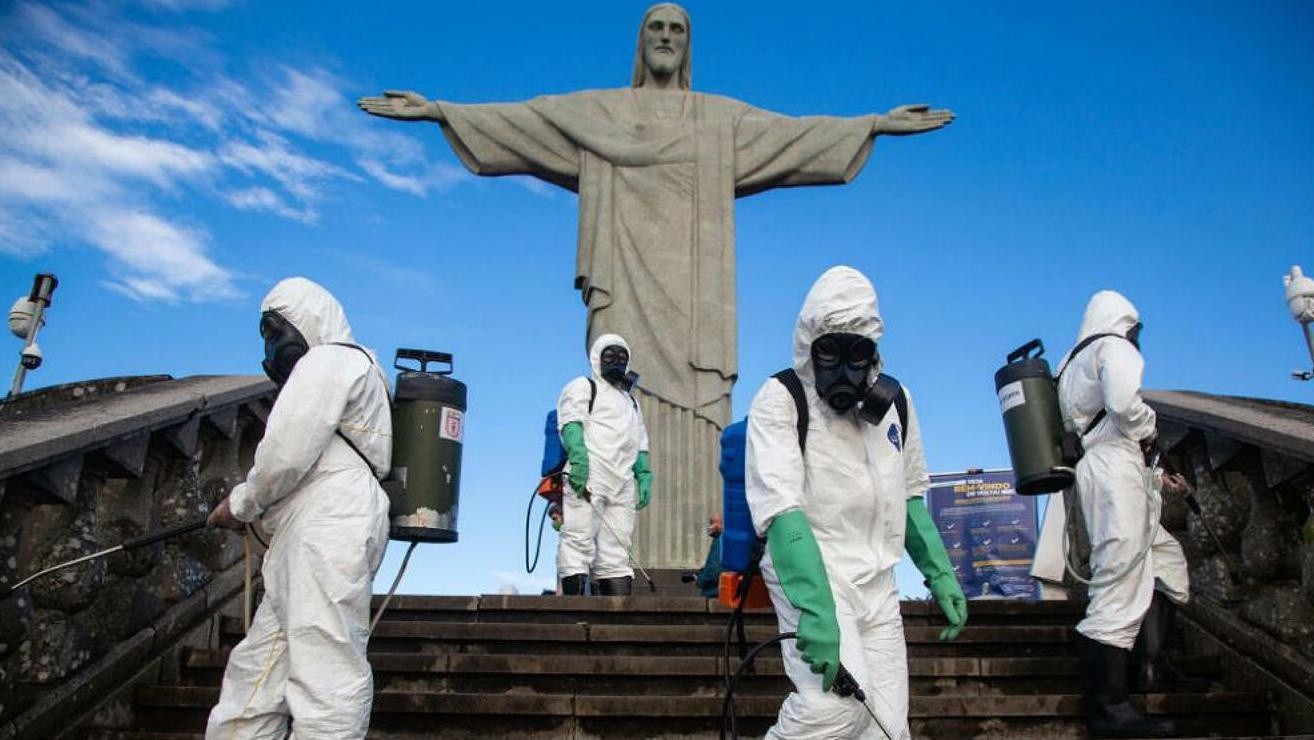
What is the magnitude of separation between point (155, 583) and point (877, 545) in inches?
146

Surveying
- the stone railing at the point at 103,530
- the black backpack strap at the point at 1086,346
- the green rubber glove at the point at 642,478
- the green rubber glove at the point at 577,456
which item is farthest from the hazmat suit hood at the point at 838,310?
the green rubber glove at the point at 642,478

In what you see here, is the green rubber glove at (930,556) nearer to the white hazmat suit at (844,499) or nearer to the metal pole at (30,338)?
the white hazmat suit at (844,499)

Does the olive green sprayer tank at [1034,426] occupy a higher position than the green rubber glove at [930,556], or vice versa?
the olive green sprayer tank at [1034,426]

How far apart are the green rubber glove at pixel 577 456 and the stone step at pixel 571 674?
2215 millimetres

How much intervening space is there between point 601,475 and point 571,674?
8.55ft

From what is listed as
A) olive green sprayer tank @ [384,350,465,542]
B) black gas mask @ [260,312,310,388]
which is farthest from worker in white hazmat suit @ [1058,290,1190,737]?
black gas mask @ [260,312,310,388]

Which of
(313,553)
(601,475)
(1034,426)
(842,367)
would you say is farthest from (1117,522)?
(601,475)

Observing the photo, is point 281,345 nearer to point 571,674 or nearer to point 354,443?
point 354,443

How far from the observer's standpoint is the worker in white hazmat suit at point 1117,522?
4883mm

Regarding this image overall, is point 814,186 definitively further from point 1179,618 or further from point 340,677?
point 340,677

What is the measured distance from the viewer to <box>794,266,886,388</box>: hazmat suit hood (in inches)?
147

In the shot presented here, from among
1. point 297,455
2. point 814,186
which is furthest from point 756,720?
point 814,186

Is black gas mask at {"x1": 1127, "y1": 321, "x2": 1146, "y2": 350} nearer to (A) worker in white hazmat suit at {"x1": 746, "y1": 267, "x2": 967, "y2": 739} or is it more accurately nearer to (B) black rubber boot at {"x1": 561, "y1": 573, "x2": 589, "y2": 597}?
(A) worker in white hazmat suit at {"x1": 746, "y1": 267, "x2": 967, "y2": 739}

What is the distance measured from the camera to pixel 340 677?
3.63m
